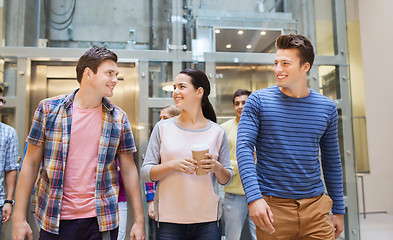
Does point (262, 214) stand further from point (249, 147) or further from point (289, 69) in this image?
point (289, 69)

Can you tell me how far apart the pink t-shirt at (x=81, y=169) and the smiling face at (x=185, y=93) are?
0.51 meters

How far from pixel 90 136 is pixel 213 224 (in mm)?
845

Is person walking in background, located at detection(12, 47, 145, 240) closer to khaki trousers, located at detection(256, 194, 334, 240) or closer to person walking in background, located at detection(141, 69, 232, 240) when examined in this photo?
person walking in background, located at detection(141, 69, 232, 240)

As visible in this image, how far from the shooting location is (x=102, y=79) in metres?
1.67

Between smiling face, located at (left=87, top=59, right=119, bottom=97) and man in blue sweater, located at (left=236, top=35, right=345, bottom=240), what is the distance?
2.46 ft

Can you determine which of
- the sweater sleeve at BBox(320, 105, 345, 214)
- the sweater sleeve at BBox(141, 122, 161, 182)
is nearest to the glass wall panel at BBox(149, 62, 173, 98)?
the sweater sleeve at BBox(141, 122, 161, 182)

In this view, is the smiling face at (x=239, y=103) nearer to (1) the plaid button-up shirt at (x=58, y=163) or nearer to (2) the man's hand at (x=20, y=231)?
Result: (1) the plaid button-up shirt at (x=58, y=163)

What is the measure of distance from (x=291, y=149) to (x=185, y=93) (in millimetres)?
718

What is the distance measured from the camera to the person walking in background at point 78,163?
1545 mm

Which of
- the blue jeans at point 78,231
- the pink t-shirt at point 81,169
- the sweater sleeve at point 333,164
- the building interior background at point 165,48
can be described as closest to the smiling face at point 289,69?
the sweater sleeve at point 333,164

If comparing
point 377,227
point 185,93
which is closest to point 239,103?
point 185,93

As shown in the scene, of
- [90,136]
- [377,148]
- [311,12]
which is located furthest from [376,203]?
[90,136]

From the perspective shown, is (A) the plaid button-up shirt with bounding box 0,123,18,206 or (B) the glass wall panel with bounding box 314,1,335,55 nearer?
(A) the plaid button-up shirt with bounding box 0,123,18,206

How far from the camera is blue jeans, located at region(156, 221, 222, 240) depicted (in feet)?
5.56
